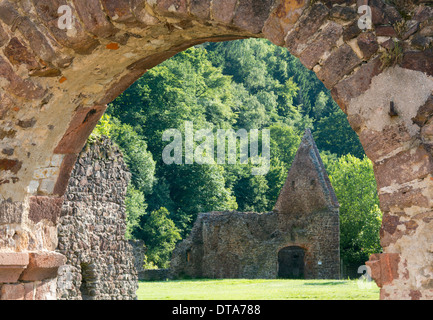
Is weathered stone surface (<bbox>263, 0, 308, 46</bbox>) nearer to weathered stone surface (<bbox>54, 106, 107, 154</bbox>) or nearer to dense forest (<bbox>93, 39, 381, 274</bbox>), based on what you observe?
weathered stone surface (<bbox>54, 106, 107, 154</bbox>)

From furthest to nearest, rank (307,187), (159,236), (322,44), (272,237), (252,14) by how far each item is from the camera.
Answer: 1. (159,236)
2. (307,187)
3. (272,237)
4. (252,14)
5. (322,44)

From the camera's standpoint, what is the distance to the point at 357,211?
3578cm

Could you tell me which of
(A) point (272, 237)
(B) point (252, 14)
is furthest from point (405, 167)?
(A) point (272, 237)

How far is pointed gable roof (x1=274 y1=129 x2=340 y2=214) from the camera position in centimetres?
3064

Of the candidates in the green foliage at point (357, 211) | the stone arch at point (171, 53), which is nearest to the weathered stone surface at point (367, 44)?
the stone arch at point (171, 53)

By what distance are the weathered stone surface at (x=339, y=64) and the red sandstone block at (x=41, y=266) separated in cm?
255

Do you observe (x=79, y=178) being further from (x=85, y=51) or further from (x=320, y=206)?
(x=320, y=206)

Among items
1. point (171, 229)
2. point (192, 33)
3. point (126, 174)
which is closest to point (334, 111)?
point (171, 229)

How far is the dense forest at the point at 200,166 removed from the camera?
32469mm

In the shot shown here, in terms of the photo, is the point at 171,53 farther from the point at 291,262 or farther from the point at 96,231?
the point at 291,262

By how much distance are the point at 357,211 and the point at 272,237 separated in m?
7.19

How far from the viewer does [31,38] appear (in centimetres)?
440

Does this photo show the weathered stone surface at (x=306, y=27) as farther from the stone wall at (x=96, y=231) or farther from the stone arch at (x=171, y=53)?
the stone wall at (x=96, y=231)

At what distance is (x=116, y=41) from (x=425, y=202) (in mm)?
2248
